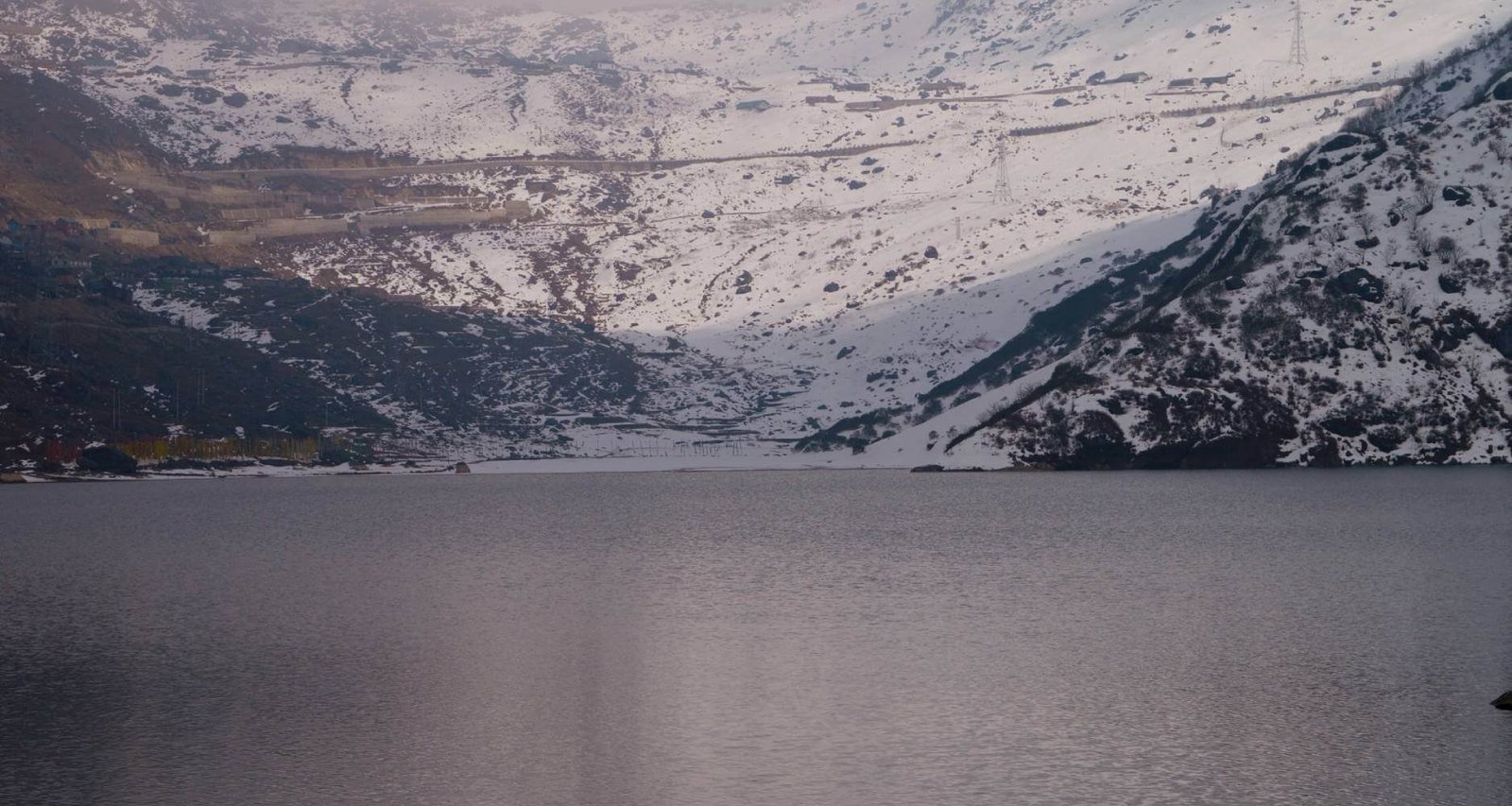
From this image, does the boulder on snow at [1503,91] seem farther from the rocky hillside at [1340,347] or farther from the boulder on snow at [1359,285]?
the boulder on snow at [1359,285]

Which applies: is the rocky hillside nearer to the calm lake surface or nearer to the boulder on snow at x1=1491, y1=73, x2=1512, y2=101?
the boulder on snow at x1=1491, y1=73, x2=1512, y2=101

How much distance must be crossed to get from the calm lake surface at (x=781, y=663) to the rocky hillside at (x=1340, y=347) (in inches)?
2055

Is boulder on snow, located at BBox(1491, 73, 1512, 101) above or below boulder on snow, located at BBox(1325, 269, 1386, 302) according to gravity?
above

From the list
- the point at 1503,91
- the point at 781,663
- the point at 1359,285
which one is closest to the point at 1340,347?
the point at 1359,285

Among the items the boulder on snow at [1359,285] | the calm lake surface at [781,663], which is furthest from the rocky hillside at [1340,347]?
the calm lake surface at [781,663]

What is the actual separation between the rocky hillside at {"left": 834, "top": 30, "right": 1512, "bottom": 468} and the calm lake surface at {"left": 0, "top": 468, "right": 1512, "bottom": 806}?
52.2m

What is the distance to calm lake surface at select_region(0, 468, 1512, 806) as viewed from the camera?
44438 mm

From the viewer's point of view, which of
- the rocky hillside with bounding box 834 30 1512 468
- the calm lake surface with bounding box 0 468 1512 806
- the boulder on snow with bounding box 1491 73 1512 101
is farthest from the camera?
the boulder on snow with bounding box 1491 73 1512 101

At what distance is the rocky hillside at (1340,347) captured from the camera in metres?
169

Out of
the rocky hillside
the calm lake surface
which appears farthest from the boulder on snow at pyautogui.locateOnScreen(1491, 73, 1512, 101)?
the calm lake surface

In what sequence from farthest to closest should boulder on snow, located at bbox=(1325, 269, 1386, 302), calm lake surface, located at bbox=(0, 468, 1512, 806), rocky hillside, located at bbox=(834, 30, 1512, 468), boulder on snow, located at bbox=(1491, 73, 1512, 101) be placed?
boulder on snow, located at bbox=(1491, 73, 1512, 101) → boulder on snow, located at bbox=(1325, 269, 1386, 302) → rocky hillside, located at bbox=(834, 30, 1512, 468) → calm lake surface, located at bbox=(0, 468, 1512, 806)

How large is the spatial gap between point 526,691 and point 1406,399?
444 ft

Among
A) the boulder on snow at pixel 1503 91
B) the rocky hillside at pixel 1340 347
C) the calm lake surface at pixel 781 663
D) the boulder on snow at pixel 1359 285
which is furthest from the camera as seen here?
the boulder on snow at pixel 1503 91

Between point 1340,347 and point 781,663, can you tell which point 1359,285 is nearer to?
point 1340,347
